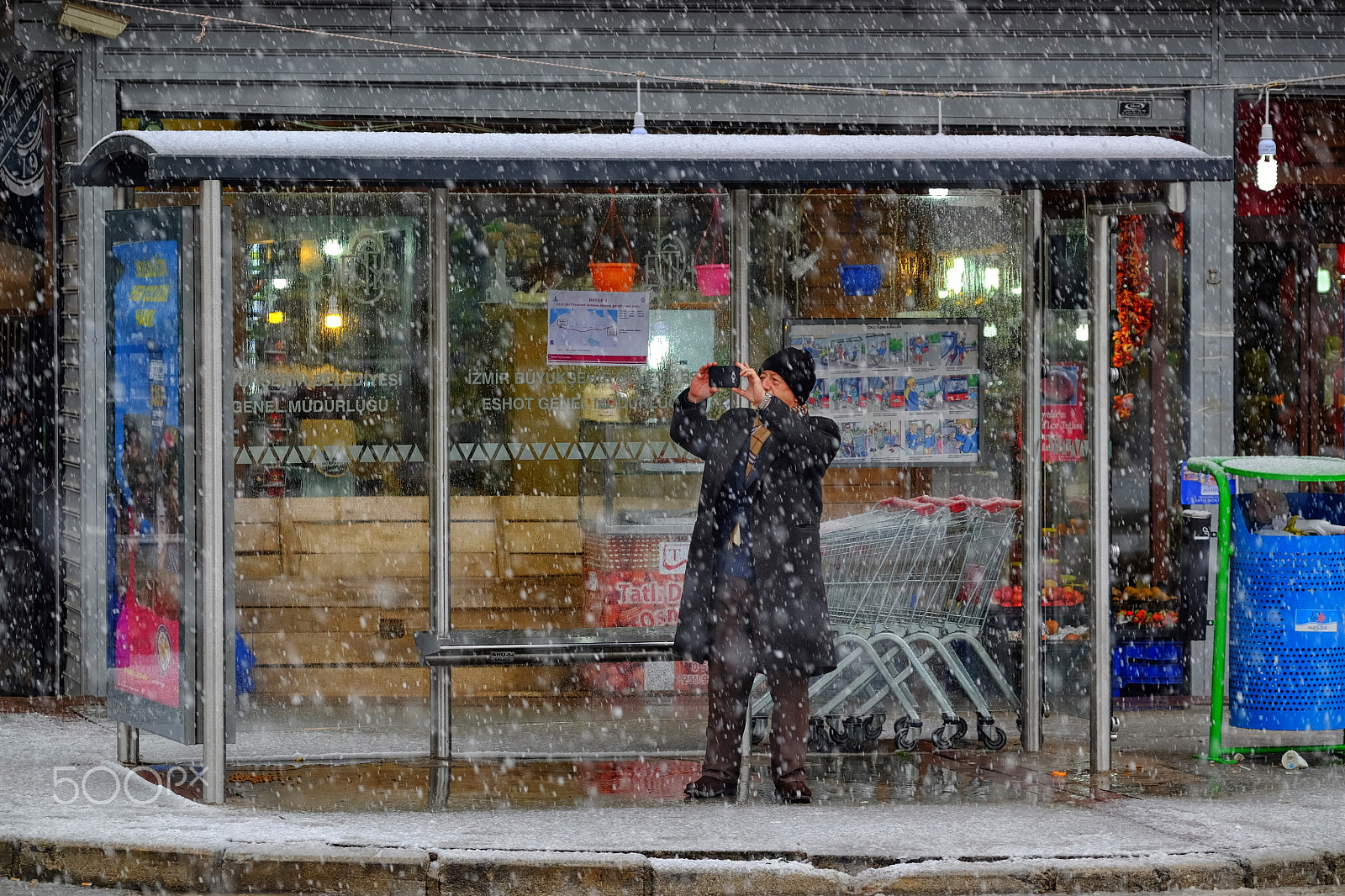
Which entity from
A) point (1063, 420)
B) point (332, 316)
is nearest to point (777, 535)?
point (1063, 420)

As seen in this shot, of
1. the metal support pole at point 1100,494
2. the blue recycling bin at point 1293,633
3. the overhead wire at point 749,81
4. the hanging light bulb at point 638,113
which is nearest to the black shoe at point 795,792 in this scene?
the metal support pole at point 1100,494

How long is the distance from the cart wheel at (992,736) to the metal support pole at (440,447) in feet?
9.03

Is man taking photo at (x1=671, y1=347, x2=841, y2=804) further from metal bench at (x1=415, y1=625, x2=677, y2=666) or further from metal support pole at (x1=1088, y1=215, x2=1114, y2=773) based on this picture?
metal support pole at (x1=1088, y1=215, x2=1114, y2=773)

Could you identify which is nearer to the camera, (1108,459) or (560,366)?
(1108,459)

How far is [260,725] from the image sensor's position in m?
9.37

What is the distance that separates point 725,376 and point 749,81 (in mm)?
3652

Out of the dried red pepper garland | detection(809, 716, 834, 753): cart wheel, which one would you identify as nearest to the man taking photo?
detection(809, 716, 834, 753): cart wheel

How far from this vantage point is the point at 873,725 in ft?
28.9

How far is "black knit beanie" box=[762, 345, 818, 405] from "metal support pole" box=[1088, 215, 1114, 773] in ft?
5.00

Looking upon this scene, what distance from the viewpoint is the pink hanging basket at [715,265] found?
9195 millimetres

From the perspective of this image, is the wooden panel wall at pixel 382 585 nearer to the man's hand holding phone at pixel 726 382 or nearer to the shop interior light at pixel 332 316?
the shop interior light at pixel 332 316

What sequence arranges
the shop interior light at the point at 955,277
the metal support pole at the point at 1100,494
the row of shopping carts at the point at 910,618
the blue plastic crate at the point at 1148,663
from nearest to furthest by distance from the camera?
the metal support pole at the point at 1100,494
the row of shopping carts at the point at 910,618
the shop interior light at the point at 955,277
the blue plastic crate at the point at 1148,663

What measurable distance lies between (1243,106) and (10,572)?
856 cm

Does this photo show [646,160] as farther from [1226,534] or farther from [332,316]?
[1226,534]
